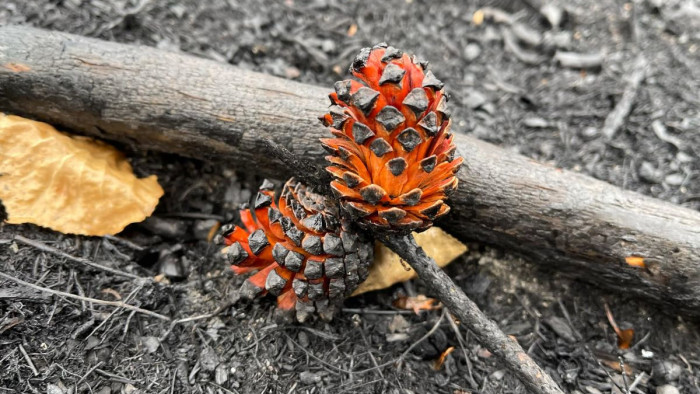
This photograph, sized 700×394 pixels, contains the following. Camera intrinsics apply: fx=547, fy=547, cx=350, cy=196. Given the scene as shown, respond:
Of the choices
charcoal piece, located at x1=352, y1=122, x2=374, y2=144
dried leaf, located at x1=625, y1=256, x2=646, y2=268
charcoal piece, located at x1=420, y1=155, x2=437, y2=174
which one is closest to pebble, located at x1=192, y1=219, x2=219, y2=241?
charcoal piece, located at x1=352, y1=122, x2=374, y2=144

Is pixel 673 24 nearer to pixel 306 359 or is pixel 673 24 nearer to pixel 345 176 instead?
pixel 345 176

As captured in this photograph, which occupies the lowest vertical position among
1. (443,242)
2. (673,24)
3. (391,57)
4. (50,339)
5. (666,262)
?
(50,339)

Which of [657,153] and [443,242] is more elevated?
[657,153]

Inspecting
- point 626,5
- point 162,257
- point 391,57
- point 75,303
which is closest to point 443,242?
point 391,57

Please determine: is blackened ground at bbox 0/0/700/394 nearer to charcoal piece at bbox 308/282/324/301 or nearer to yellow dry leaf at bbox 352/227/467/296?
yellow dry leaf at bbox 352/227/467/296

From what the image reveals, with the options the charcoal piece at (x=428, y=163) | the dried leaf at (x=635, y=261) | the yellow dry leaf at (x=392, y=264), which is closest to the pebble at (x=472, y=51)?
the yellow dry leaf at (x=392, y=264)

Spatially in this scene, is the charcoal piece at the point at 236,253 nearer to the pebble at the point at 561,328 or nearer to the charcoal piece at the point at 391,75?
the charcoal piece at the point at 391,75

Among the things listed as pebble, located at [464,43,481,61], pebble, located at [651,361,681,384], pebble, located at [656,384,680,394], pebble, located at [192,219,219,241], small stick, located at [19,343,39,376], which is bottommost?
small stick, located at [19,343,39,376]

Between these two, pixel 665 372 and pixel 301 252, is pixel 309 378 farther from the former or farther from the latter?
pixel 665 372
